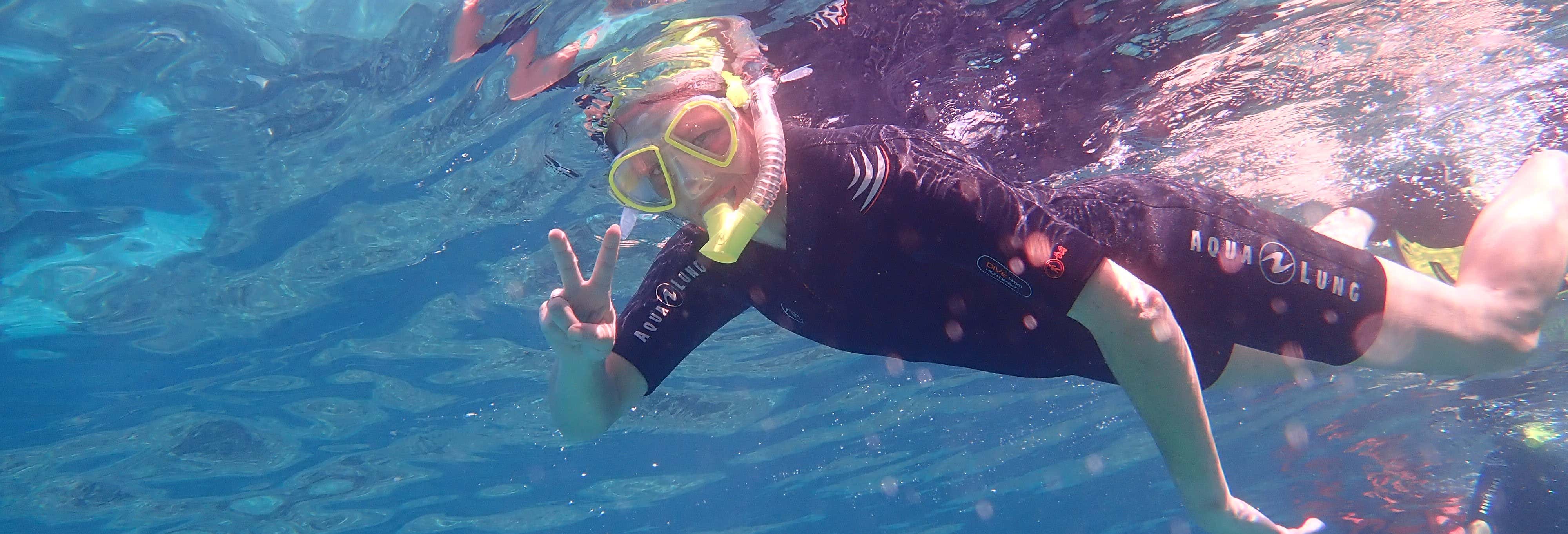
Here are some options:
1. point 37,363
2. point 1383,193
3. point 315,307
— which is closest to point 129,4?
point 315,307

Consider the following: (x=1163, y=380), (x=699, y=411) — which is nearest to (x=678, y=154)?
(x=1163, y=380)

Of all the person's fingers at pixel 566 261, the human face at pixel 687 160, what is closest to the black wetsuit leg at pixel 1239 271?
the human face at pixel 687 160

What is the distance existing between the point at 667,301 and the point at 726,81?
1249 millimetres

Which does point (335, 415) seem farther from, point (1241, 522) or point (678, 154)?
point (1241, 522)

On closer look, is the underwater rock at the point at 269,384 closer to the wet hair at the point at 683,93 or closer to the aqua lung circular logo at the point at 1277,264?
the wet hair at the point at 683,93

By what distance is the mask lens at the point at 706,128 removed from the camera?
334 centimetres

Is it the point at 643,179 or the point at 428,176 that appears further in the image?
the point at 428,176

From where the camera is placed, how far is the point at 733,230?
3068mm

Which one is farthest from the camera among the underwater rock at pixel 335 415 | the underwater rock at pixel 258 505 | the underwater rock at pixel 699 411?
the underwater rock at pixel 258 505

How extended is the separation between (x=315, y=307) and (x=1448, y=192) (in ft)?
46.8

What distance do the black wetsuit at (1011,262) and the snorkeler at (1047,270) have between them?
1cm

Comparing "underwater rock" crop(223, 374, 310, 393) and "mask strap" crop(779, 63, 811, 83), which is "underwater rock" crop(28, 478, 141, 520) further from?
"mask strap" crop(779, 63, 811, 83)

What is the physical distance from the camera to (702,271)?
13.5 feet

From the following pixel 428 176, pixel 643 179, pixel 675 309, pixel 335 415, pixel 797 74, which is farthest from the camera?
pixel 335 415
